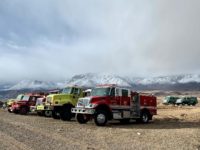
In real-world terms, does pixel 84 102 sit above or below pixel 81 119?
above

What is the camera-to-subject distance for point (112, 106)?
26.6 m

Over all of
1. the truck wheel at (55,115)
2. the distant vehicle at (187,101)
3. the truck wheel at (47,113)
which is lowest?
the truck wheel at (55,115)

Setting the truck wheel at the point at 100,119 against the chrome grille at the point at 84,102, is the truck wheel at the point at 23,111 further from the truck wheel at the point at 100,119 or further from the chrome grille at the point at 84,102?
the truck wheel at the point at 100,119

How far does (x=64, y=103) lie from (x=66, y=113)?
2.73 ft

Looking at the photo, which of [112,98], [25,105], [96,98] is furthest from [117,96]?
[25,105]

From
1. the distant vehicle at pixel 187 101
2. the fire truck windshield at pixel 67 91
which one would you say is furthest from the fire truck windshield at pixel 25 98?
the distant vehicle at pixel 187 101

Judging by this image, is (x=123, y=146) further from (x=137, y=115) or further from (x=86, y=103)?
(x=137, y=115)

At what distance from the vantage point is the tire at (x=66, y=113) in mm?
31595

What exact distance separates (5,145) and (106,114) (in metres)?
11.6

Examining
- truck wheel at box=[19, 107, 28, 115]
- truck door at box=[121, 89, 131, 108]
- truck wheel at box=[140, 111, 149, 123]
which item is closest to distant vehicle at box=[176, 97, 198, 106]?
truck wheel at box=[19, 107, 28, 115]

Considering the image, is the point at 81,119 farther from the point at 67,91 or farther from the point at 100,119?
the point at 67,91

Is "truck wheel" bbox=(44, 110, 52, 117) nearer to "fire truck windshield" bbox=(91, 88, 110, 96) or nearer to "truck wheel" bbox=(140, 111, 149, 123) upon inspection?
"fire truck windshield" bbox=(91, 88, 110, 96)

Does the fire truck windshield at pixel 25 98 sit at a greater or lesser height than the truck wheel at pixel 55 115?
greater

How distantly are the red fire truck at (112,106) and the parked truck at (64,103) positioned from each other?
3.97 meters
